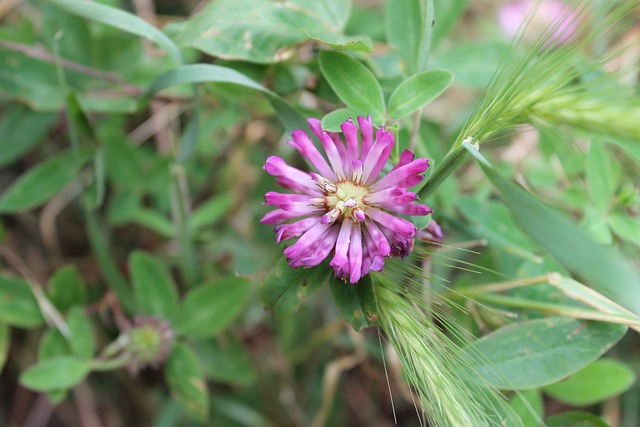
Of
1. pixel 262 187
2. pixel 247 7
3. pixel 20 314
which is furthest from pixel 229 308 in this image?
pixel 247 7

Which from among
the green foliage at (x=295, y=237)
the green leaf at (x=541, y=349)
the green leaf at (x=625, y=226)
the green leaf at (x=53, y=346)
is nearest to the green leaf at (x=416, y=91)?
the green foliage at (x=295, y=237)

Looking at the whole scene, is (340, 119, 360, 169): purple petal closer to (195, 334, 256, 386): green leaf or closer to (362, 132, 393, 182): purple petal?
(362, 132, 393, 182): purple petal

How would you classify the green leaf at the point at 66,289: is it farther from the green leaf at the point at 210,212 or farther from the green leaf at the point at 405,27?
the green leaf at the point at 405,27

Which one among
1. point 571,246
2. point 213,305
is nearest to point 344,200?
point 571,246

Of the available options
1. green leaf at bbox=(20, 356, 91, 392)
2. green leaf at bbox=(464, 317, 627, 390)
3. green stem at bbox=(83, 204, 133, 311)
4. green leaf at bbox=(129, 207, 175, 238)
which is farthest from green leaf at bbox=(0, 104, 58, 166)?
green leaf at bbox=(464, 317, 627, 390)

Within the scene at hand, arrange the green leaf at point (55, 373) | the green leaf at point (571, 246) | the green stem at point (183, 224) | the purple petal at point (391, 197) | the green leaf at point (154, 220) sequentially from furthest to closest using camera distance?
the green leaf at point (154, 220) → the green stem at point (183, 224) → the green leaf at point (55, 373) → the purple petal at point (391, 197) → the green leaf at point (571, 246)

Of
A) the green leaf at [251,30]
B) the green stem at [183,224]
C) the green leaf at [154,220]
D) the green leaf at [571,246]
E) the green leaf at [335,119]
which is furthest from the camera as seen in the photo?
the green leaf at [154,220]
